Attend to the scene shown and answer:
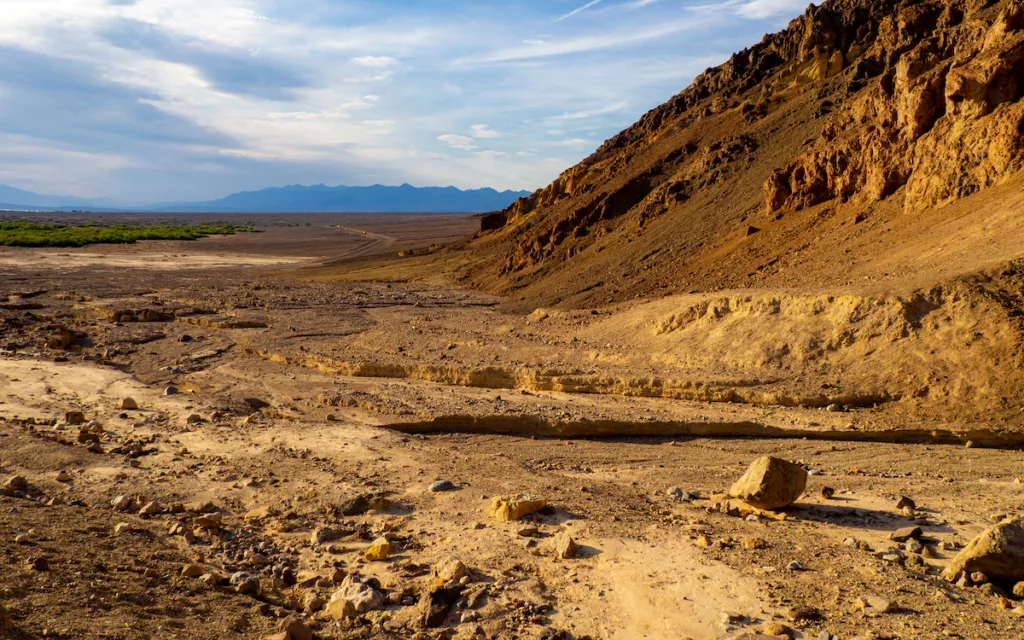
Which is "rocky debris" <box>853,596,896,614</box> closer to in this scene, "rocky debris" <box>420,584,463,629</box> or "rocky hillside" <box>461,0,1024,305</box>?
"rocky debris" <box>420,584,463,629</box>

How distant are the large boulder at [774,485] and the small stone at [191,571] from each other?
192 inches

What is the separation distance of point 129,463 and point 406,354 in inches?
251

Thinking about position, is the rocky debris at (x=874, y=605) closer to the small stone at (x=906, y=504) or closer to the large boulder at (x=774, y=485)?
the large boulder at (x=774, y=485)

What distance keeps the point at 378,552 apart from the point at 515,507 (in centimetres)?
136

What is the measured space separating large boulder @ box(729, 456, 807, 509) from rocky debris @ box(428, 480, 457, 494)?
2.98m

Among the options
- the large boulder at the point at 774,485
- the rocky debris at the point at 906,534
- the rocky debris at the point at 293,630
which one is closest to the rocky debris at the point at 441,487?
the rocky debris at the point at 293,630

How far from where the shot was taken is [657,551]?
244 inches

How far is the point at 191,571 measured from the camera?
19.1 ft

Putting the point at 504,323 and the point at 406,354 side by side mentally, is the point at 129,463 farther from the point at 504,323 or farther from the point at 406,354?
the point at 504,323

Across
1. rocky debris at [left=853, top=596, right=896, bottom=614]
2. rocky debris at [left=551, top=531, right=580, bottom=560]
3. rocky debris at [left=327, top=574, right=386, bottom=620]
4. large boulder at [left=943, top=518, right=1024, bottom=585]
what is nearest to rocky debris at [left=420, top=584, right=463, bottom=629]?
rocky debris at [left=327, top=574, right=386, bottom=620]

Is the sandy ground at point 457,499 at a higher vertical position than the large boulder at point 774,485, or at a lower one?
lower

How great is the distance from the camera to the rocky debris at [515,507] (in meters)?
6.95

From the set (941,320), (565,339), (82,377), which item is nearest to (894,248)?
(941,320)

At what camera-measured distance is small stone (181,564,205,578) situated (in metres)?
5.77
